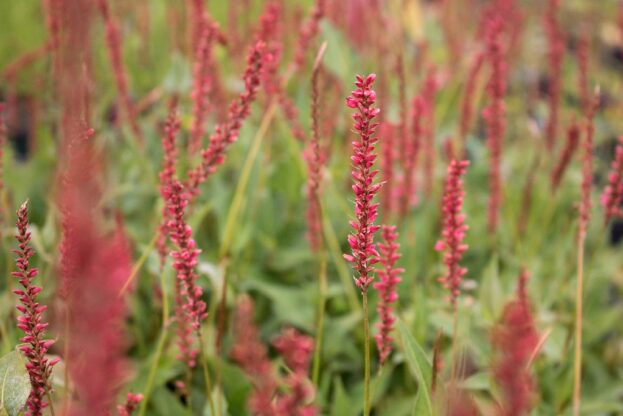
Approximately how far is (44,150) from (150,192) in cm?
66

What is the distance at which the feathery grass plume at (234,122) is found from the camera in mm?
1125

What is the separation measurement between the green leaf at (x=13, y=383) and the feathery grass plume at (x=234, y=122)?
0.38 m

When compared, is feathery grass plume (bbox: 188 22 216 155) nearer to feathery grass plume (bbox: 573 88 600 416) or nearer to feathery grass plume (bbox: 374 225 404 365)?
feathery grass plume (bbox: 374 225 404 365)

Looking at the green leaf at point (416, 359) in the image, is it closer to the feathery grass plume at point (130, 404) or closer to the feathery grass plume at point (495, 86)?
the feathery grass plume at point (130, 404)

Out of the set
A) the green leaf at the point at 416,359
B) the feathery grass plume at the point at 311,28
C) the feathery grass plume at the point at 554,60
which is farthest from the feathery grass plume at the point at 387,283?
the feathery grass plume at the point at 554,60

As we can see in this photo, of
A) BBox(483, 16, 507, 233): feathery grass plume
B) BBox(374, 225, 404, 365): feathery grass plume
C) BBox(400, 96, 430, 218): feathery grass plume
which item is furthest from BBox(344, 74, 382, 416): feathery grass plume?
BBox(483, 16, 507, 233): feathery grass plume

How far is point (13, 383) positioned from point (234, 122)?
52 centimetres

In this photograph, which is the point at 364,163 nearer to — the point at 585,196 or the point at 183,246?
the point at 183,246

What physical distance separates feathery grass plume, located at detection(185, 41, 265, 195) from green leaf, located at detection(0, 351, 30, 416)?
0.38 m

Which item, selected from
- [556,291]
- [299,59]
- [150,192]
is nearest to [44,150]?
[150,192]

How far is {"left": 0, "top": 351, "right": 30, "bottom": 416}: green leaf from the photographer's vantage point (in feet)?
3.58

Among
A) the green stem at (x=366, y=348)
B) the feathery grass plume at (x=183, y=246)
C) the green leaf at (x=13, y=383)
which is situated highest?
the feathery grass plume at (x=183, y=246)

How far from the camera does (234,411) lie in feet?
5.01

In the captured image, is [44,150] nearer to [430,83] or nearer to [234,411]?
[430,83]
